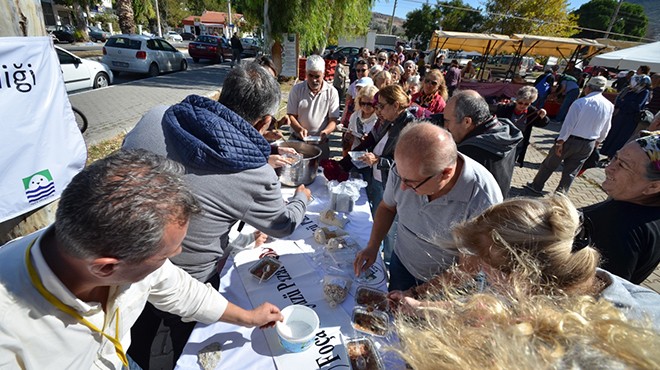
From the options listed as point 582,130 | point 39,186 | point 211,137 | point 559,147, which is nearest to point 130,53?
point 39,186

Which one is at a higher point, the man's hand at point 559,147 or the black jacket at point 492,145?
the black jacket at point 492,145

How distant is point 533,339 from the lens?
60cm

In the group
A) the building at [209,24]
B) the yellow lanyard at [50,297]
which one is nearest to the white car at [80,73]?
the yellow lanyard at [50,297]

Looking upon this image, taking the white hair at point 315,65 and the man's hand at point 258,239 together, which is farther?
the white hair at point 315,65

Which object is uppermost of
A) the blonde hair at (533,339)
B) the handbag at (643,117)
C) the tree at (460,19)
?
the tree at (460,19)

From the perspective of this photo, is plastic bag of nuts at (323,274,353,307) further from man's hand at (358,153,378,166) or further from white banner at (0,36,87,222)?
white banner at (0,36,87,222)

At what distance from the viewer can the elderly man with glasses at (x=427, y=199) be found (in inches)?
61.4

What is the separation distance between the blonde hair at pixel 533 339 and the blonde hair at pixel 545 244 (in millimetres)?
343

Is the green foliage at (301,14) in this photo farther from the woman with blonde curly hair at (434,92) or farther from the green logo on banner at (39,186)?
the green logo on banner at (39,186)

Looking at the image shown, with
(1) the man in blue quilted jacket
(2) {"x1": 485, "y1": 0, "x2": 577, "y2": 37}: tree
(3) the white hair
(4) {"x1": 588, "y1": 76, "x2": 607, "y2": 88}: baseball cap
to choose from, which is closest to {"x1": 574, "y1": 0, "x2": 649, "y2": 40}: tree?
(2) {"x1": 485, "y1": 0, "x2": 577, "y2": 37}: tree

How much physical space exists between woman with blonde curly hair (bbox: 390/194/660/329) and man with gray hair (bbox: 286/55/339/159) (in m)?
2.91

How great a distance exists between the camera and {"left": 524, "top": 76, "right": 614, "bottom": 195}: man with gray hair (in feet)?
14.8

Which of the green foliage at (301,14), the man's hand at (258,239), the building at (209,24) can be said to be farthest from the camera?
the building at (209,24)

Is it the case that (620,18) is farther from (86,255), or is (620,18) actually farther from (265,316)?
(86,255)
